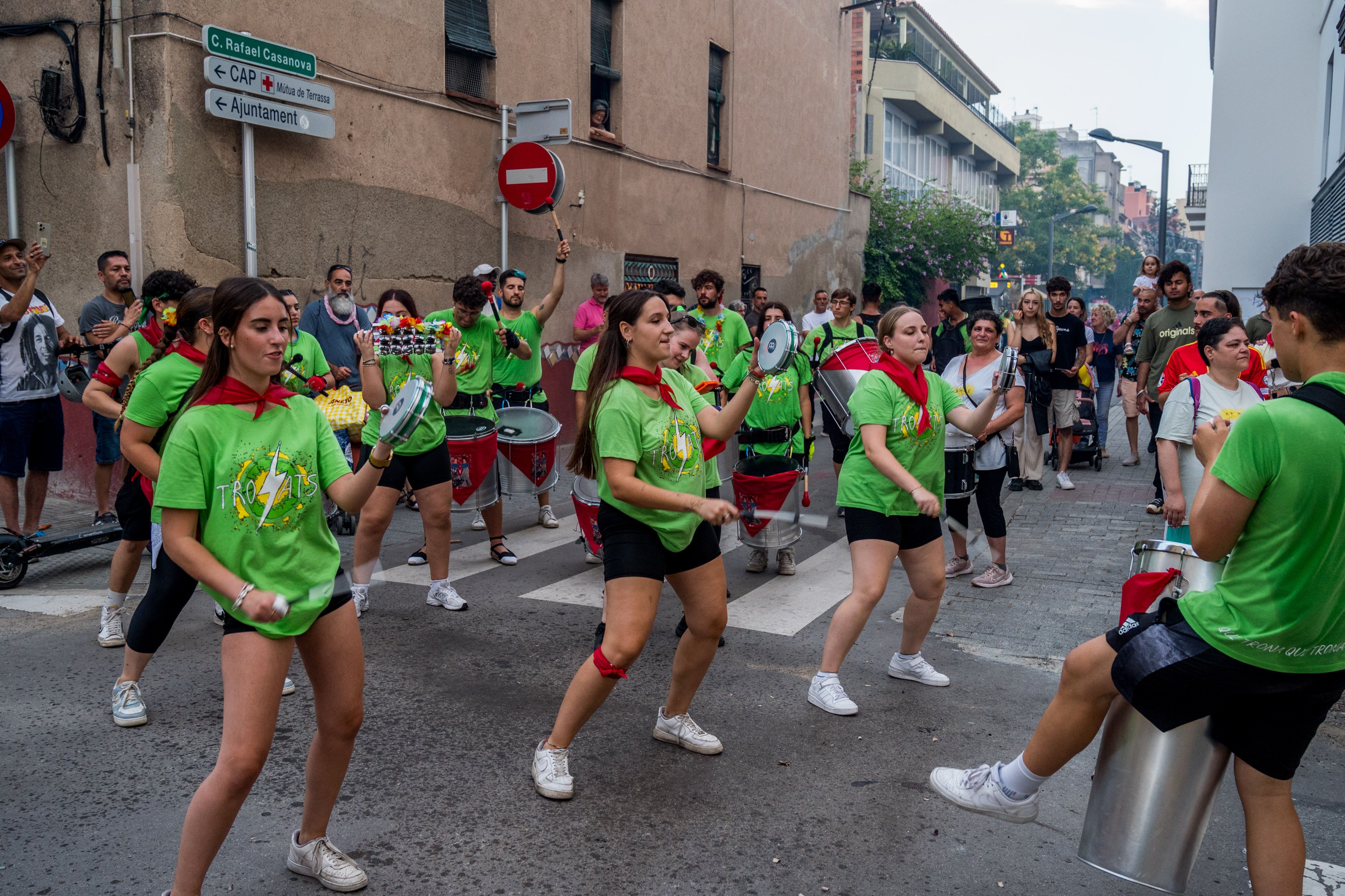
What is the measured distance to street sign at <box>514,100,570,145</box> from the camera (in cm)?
1167

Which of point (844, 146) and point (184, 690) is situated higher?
point (844, 146)

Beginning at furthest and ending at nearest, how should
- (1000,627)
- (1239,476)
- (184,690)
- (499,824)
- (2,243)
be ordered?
1. (2,243)
2. (1000,627)
3. (184,690)
4. (499,824)
5. (1239,476)

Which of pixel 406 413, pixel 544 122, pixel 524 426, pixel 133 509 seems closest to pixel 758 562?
pixel 524 426

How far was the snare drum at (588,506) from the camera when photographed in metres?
6.58

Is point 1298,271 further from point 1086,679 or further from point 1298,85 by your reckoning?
point 1298,85

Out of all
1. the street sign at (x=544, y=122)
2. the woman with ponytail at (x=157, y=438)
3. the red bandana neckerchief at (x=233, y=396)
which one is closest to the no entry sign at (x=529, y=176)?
the street sign at (x=544, y=122)

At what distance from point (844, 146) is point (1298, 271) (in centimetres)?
1986

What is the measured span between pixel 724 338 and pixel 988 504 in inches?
111

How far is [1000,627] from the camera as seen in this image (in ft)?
20.1

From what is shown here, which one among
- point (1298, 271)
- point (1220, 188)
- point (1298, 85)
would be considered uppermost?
point (1298, 85)

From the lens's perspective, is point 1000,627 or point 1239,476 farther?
point 1000,627

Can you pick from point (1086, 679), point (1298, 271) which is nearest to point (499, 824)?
point (1086, 679)

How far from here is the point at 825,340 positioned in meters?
8.48

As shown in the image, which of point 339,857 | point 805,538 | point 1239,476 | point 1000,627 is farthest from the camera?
point 805,538
